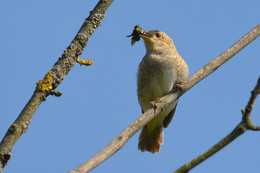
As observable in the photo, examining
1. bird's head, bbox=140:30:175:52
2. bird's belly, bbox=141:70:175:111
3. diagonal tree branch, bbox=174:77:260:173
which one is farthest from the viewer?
bird's head, bbox=140:30:175:52

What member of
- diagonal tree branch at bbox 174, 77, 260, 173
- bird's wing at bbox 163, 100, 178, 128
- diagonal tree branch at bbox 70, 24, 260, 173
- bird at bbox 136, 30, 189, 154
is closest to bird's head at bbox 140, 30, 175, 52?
bird at bbox 136, 30, 189, 154

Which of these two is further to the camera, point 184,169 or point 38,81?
point 38,81

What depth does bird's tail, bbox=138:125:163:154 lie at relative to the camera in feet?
23.9

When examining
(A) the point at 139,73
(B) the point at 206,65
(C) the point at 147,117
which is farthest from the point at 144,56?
(C) the point at 147,117

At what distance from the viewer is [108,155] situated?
282 cm

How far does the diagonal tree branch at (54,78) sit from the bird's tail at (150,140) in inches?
156

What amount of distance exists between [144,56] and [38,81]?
156 inches

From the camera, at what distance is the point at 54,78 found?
3.22 meters

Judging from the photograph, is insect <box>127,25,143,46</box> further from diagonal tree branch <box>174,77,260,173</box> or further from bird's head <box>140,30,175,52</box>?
diagonal tree branch <box>174,77,260,173</box>

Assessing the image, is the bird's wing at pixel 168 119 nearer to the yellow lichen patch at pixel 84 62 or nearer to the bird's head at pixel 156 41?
the bird's head at pixel 156 41

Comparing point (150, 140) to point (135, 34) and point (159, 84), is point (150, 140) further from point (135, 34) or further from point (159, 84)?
point (135, 34)

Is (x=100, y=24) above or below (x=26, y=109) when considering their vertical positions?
above

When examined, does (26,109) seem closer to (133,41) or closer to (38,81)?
(38,81)

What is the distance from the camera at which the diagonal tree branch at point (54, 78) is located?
2.71m
